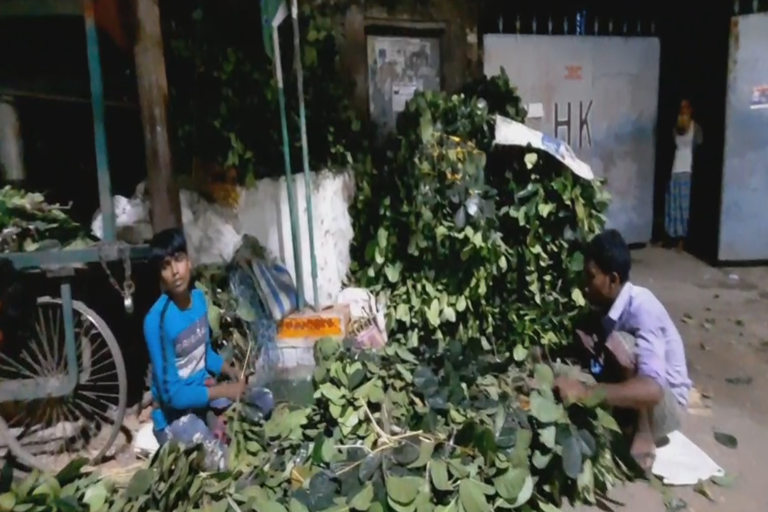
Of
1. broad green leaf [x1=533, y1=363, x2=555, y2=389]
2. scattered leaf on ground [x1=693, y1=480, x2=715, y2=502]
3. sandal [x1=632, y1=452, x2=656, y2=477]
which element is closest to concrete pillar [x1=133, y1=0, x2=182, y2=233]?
broad green leaf [x1=533, y1=363, x2=555, y2=389]

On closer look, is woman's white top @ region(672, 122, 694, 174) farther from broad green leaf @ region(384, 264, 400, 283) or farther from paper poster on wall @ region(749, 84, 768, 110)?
broad green leaf @ region(384, 264, 400, 283)

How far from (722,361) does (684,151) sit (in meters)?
3.53

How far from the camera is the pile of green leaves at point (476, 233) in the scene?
466 centimetres

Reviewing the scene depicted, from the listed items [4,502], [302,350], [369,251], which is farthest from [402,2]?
Answer: [4,502]

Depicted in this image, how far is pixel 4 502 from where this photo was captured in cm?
290

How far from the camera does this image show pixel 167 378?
11.2 ft

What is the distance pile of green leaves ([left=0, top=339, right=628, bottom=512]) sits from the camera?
9.55ft

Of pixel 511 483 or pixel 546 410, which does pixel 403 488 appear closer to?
pixel 511 483

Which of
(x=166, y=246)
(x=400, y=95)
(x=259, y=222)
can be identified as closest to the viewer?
(x=166, y=246)

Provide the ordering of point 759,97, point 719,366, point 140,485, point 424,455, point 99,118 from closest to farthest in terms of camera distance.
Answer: point 140,485
point 424,455
point 99,118
point 719,366
point 759,97

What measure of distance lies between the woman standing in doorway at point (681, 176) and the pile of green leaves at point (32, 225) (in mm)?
6481

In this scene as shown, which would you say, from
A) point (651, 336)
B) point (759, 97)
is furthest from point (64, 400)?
point (759, 97)

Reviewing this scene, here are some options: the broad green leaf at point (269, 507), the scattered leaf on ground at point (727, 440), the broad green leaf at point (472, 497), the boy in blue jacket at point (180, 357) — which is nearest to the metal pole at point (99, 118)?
the boy in blue jacket at point (180, 357)

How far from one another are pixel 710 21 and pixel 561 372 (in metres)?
5.76
